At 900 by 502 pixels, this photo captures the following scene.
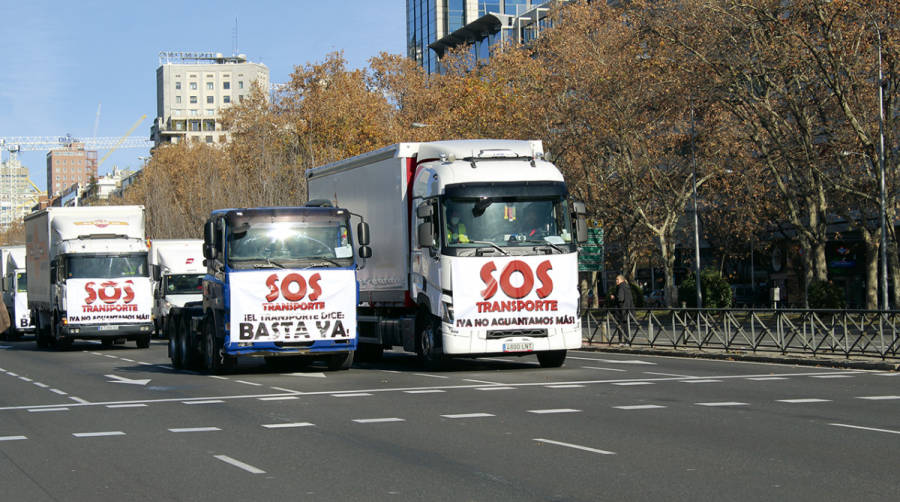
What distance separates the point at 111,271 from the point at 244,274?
565 inches

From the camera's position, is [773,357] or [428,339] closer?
[428,339]

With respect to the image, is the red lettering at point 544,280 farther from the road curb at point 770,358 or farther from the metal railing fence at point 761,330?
the metal railing fence at point 761,330

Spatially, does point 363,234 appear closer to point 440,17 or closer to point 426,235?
point 426,235

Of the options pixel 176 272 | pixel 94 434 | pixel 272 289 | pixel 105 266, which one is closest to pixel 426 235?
pixel 272 289

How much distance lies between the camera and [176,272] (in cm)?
4034

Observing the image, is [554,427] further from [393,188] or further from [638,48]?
[638,48]

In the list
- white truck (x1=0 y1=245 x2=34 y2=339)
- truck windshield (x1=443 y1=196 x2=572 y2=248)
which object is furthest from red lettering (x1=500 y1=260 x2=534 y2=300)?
white truck (x1=0 y1=245 x2=34 y2=339)

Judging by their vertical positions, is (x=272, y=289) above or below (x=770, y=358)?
above

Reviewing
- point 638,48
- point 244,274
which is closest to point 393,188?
point 244,274

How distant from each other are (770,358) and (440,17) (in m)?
93.8

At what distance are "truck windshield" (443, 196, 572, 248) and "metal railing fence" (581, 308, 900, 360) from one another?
5.43 metres

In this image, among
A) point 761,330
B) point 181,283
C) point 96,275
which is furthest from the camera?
point 181,283

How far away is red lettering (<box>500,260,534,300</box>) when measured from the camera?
64.9ft

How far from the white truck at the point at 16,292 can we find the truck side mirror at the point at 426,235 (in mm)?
27476
